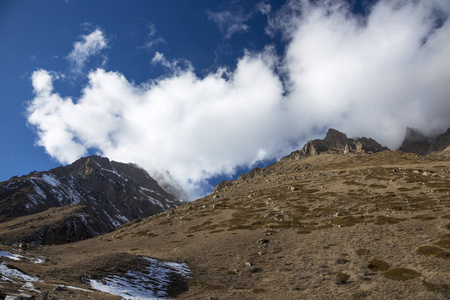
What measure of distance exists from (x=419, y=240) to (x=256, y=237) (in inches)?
988

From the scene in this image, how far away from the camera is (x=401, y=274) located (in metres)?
24.2

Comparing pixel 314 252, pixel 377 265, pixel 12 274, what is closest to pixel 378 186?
pixel 314 252

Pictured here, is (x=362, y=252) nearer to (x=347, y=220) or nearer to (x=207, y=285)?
(x=347, y=220)

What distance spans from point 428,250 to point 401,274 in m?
6.43

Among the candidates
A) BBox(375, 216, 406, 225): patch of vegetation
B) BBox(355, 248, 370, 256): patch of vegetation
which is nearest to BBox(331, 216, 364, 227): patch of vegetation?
BBox(375, 216, 406, 225): patch of vegetation

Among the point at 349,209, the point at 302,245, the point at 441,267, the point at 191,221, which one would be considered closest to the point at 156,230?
the point at 191,221

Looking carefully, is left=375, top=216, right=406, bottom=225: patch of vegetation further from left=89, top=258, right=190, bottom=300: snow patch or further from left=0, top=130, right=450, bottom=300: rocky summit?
left=89, top=258, right=190, bottom=300: snow patch

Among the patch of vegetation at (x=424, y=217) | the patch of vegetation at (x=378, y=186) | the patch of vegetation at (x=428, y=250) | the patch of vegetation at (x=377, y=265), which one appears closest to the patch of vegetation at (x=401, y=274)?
the patch of vegetation at (x=377, y=265)

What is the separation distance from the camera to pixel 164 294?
2484 cm

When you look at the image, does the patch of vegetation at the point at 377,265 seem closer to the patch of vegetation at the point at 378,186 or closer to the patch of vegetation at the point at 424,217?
the patch of vegetation at the point at 424,217

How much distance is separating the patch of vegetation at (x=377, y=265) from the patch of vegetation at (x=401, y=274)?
3.41 feet

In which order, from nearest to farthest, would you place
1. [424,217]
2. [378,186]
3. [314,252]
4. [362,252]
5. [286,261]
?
[362,252] → [286,261] → [314,252] → [424,217] → [378,186]

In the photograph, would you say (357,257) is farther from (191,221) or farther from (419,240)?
(191,221)

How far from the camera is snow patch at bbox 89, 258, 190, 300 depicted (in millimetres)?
22539
